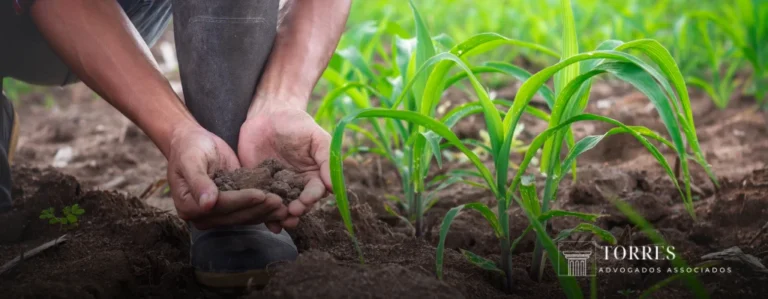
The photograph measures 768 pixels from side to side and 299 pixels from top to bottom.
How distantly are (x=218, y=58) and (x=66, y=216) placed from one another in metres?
0.53

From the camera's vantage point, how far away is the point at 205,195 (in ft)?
4.34

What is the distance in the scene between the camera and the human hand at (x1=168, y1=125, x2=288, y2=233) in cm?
134

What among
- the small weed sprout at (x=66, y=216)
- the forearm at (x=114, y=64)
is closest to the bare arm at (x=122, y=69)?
the forearm at (x=114, y=64)

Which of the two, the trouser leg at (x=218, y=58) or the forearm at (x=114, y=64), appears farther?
the trouser leg at (x=218, y=58)

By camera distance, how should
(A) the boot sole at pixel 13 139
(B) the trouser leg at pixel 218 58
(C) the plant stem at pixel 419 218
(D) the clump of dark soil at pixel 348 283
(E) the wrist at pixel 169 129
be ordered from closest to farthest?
(D) the clump of dark soil at pixel 348 283
(E) the wrist at pixel 169 129
(B) the trouser leg at pixel 218 58
(C) the plant stem at pixel 419 218
(A) the boot sole at pixel 13 139

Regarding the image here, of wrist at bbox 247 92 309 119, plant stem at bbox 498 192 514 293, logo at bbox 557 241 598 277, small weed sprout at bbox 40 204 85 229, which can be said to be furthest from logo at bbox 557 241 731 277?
small weed sprout at bbox 40 204 85 229

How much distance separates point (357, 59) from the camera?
215 cm

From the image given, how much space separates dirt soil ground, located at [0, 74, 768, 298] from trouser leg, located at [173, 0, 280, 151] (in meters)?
0.28

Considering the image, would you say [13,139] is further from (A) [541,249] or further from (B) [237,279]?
(A) [541,249]

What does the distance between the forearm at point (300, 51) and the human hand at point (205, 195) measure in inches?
8.0

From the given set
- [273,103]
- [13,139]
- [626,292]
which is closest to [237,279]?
[273,103]

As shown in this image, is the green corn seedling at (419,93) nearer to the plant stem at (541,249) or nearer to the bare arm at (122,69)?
the plant stem at (541,249)

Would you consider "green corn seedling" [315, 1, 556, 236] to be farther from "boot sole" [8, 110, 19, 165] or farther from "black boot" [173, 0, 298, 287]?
"boot sole" [8, 110, 19, 165]

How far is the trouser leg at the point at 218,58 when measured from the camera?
66.0 inches
